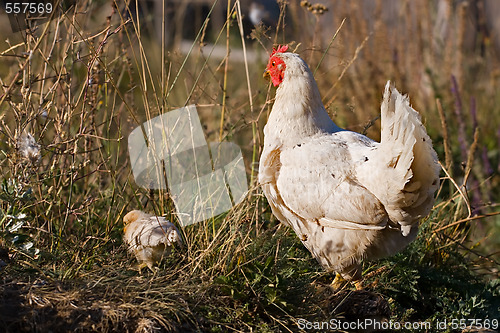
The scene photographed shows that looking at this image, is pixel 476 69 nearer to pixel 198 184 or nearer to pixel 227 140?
pixel 227 140

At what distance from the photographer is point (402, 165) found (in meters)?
2.37

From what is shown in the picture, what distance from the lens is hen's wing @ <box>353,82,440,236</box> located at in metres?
2.33

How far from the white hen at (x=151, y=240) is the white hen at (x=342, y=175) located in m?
0.54

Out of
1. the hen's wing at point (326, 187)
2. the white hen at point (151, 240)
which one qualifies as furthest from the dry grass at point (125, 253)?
the hen's wing at point (326, 187)

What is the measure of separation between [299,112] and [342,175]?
451 millimetres

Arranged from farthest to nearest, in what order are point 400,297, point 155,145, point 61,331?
1. point 155,145
2. point 400,297
3. point 61,331

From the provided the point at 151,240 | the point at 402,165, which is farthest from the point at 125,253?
the point at 402,165

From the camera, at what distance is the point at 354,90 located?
5.60 m

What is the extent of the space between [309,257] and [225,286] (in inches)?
31.2

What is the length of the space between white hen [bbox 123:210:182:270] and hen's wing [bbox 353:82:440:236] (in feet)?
3.27

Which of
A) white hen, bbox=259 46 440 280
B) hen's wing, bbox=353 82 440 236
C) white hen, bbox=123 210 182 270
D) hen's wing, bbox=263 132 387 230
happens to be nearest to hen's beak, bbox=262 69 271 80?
white hen, bbox=259 46 440 280

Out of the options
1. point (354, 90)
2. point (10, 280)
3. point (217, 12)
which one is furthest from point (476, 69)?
point (10, 280)

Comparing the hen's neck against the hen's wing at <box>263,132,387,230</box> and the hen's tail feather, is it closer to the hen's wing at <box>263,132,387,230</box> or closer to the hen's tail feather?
the hen's wing at <box>263,132,387,230</box>

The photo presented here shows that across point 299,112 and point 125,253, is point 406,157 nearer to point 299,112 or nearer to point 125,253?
point 299,112
